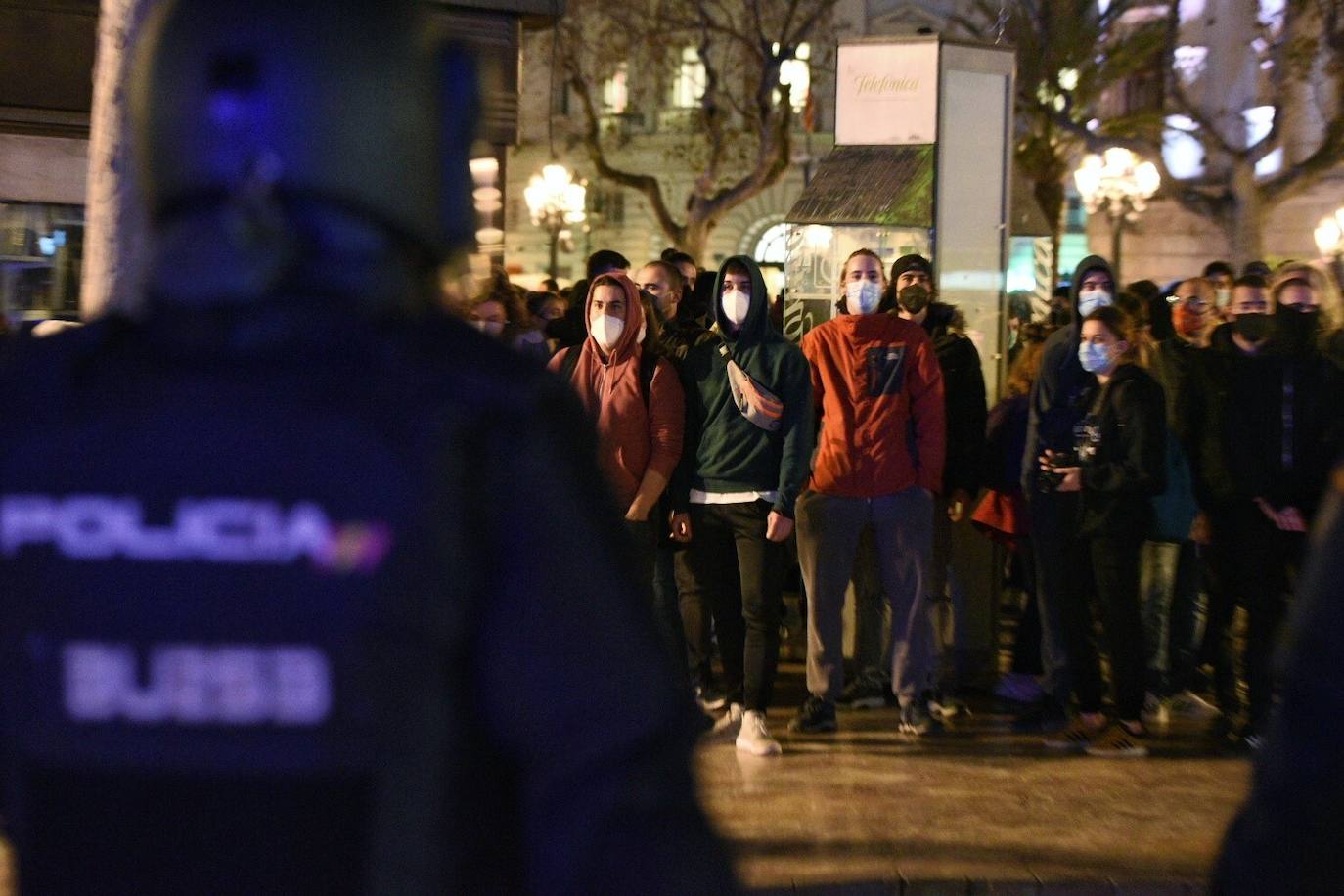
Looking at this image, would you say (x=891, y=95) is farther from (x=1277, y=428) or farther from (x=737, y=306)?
(x=1277, y=428)

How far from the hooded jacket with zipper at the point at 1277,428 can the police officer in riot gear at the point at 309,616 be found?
6505 mm

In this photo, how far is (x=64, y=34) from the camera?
13344 millimetres

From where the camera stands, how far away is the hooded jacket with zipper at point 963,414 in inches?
316

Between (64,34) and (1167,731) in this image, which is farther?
(64,34)

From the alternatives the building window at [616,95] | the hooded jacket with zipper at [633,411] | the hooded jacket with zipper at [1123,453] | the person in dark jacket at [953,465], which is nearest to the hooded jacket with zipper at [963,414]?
the person in dark jacket at [953,465]

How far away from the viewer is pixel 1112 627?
7.43 meters

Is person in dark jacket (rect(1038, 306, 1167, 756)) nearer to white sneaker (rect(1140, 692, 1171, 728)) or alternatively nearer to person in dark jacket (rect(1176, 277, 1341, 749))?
person in dark jacket (rect(1176, 277, 1341, 749))

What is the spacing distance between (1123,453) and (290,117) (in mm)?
6241

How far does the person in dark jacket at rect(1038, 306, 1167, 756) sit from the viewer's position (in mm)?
7281

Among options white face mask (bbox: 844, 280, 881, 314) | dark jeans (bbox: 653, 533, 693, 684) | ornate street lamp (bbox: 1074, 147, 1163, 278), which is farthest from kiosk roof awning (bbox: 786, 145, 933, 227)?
ornate street lamp (bbox: 1074, 147, 1163, 278)

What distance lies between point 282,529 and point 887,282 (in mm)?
7163

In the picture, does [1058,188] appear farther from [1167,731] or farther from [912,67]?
[1167,731]

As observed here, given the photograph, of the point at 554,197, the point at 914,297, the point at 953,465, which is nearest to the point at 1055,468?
the point at 953,465

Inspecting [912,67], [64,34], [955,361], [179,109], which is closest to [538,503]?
[179,109]
